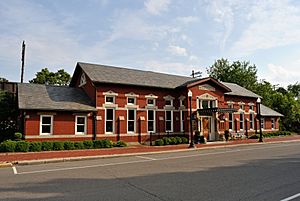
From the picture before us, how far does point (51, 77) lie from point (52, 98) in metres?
23.2

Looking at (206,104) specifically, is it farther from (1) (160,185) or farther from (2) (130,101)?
(1) (160,185)

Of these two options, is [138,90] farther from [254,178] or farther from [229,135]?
[254,178]

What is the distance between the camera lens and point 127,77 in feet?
85.2

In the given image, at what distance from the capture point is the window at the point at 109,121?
2367cm

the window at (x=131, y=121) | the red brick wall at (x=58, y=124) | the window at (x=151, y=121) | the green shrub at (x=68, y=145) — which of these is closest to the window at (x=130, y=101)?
the window at (x=131, y=121)

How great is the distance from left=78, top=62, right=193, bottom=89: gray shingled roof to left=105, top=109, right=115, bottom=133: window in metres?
2.69

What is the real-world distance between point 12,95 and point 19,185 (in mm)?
17890

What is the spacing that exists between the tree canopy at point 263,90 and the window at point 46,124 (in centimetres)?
3703

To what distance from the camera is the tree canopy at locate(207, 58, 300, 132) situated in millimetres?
45094

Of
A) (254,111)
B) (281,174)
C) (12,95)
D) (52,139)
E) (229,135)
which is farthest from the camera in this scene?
(254,111)

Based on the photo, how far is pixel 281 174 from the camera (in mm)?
9766

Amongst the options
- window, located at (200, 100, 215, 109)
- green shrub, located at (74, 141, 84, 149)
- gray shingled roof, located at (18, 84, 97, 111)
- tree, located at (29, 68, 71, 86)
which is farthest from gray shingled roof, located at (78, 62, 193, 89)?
tree, located at (29, 68, 71, 86)

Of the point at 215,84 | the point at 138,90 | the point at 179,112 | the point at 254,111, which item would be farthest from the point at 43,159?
the point at 254,111

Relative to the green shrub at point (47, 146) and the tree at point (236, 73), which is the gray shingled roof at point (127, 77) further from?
the tree at point (236, 73)
